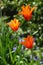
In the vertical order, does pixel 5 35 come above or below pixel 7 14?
above

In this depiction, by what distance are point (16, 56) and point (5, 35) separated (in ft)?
1.15

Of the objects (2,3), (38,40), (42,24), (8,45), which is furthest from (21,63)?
(2,3)

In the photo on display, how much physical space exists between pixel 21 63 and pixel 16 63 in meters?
0.05

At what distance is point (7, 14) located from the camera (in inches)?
190

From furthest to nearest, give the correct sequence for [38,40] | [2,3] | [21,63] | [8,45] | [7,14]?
1. [7,14]
2. [2,3]
3. [38,40]
4. [8,45]
5. [21,63]

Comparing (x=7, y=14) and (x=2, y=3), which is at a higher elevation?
(x=2, y=3)

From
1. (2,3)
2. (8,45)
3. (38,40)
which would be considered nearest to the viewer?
(8,45)

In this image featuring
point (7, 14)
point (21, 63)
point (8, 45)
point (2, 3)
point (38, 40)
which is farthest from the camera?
point (7, 14)

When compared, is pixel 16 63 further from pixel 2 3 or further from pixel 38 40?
pixel 2 3

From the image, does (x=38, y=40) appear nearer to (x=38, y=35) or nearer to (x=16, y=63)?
(x=38, y=35)

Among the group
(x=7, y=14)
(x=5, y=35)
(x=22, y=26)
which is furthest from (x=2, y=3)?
(x=5, y=35)

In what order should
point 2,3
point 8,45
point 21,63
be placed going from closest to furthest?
point 21,63 < point 8,45 < point 2,3

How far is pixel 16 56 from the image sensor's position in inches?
118

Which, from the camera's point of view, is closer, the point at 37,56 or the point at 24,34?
the point at 37,56
